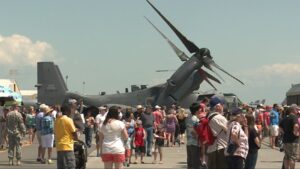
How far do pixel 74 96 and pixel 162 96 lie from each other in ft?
23.7

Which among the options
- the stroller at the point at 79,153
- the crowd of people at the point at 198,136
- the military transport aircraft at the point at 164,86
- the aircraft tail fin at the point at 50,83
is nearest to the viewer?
the crowd of people at the point at 198,136

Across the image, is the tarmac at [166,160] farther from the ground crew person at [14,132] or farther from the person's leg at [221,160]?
the person's leg at [221,160]

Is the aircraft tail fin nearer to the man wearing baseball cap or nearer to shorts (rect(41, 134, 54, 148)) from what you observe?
shorts (rect(41, 134, 54, 148))

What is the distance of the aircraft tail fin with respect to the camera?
4303 cm

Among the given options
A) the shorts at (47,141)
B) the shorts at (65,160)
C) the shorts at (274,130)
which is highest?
the shorts at (274,130)

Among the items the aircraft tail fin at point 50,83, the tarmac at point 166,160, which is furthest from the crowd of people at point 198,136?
the aircraft tail fin at point 50,83

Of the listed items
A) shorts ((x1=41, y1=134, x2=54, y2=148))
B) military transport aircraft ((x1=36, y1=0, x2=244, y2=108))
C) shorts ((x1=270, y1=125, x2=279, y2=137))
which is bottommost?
shorts ((x1=41, y1=134, x2=54, y2=148))

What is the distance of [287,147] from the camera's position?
495 inches

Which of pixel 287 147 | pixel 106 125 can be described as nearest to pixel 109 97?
pixel 287 147

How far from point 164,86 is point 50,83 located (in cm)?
916

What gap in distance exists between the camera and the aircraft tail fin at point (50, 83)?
4303cm

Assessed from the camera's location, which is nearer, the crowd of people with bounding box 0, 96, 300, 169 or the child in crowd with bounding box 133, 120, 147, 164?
the crowd of people with bounding box 0, 96, 300, 169

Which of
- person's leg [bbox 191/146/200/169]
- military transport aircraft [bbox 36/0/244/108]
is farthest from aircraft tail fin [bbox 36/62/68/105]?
person's leg [bbox 191/146/200/169]

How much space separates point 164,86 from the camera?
40062 mm
